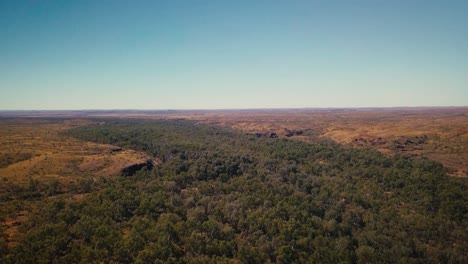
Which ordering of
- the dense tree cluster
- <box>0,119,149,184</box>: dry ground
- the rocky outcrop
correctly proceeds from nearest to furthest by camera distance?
the dense tree cluster → <box>0,119,149,184</box>: dry ground → the rocky outcrop

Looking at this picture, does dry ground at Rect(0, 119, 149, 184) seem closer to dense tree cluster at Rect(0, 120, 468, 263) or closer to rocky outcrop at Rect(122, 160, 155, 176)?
rocky outcrop at Rect(122, 160, 155, 176)

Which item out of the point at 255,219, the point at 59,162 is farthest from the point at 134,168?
the point at 255,219

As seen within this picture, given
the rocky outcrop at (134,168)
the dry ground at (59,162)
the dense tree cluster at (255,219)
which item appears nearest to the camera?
the dense tree cluster at (255,219)

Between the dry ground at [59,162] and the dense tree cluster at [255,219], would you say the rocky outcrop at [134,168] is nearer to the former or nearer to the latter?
the dry ground at [59,162]

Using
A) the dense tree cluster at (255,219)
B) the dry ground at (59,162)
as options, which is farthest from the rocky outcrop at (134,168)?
the dense tree cluster at (255,219)

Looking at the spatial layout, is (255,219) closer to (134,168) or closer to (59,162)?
(134,168)

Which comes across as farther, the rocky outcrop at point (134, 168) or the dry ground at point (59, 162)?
the rocky outcrop at point (134, 168)

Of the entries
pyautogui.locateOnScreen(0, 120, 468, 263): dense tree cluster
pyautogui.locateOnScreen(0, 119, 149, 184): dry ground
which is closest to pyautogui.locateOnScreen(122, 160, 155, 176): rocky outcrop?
pyautogui.locateOnScreen(0, 119, 149, 184): dry ground

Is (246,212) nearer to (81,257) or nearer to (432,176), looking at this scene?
(81,257)

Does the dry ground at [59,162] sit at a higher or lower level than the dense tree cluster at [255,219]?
higher
